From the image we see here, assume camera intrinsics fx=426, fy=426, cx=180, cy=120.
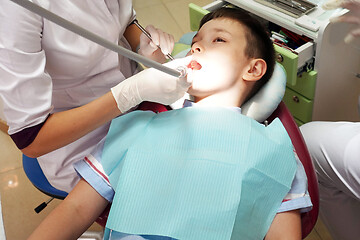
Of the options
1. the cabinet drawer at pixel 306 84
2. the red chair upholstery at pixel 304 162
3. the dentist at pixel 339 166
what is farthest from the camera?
the cabinet drawer at pixel 306 84

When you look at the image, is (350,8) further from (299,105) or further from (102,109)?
(102,109)

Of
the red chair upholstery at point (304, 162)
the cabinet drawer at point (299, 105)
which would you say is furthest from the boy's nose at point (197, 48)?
the cabinet drawer at point (299, 105)

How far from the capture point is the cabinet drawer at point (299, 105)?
1997mm

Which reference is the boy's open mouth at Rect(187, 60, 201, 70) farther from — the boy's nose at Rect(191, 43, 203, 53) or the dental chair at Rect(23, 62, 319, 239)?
the dental chair at Rect(23, 62, 319, 239)

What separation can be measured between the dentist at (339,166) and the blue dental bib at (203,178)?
Result: 0.26 m

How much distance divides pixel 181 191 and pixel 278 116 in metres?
0.47

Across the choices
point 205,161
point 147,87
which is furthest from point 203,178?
point 147,87

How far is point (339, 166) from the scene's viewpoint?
145 cm

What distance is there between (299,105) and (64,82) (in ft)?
3.87

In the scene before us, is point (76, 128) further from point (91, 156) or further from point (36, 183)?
point (36, 183)

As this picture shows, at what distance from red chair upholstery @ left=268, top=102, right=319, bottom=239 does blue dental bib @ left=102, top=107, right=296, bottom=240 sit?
0.11 m

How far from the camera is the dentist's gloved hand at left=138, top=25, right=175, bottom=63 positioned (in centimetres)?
149

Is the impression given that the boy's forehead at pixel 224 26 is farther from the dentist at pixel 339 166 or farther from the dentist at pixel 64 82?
the dentist at pixel 339 166

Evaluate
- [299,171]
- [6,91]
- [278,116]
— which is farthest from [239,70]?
[6,91]
